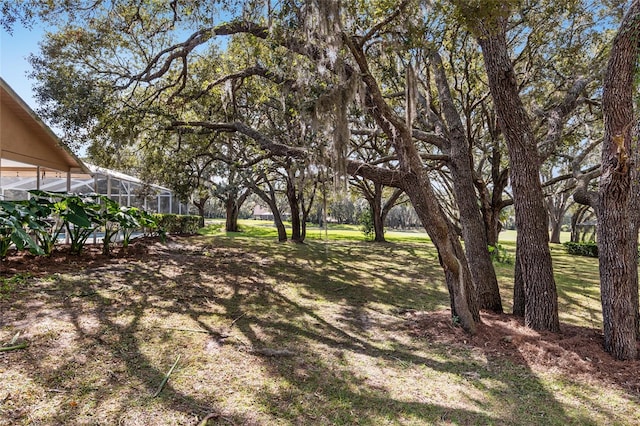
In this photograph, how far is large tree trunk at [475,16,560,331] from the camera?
4195 millimetres

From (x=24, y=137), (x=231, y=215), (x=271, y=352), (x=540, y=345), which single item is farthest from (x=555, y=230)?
(x=24, y=137)

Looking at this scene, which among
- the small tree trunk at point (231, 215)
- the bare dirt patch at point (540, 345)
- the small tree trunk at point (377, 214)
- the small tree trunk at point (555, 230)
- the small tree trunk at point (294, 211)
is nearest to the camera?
the bare dirt patch at point (540, 345)

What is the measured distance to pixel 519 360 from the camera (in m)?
3.53

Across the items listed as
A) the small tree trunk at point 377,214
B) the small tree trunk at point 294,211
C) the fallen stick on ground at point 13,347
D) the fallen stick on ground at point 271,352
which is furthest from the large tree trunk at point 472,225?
the small tree trunk at point 377,214

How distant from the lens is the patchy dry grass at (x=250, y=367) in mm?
2387

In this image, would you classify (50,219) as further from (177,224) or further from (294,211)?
(294,211)

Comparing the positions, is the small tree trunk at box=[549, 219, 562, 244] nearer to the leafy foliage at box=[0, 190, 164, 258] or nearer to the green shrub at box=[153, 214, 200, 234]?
the green shrub at box=[153, 214, 200, 234]

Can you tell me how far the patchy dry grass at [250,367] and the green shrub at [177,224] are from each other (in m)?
8.78

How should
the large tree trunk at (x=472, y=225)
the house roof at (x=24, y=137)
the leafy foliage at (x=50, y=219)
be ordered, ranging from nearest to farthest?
1. the leafy foliage at (x=50, y=219)
2. the large tree trunk at (x=472, y=225)
3. the house roof at (x=24, y=137)

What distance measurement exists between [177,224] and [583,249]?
17660 millimetres

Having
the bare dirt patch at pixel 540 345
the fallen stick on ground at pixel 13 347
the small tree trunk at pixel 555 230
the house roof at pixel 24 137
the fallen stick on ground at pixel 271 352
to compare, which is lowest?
the bare dirt patch at pixel 540 345

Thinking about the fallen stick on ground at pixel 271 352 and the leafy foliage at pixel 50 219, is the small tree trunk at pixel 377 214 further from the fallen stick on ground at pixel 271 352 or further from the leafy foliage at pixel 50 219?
the fallen stick on ground at pixel 271 352

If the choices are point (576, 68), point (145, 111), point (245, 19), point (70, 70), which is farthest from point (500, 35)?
point (70, 70)

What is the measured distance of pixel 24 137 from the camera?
7.73 m
